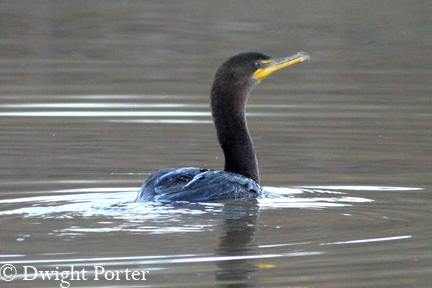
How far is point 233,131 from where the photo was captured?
8578 millimetres

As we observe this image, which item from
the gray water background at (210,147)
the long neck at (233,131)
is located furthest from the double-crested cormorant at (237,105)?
the gray water background at (210,147)

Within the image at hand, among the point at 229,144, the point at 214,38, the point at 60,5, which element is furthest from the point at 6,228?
the point at 60,5

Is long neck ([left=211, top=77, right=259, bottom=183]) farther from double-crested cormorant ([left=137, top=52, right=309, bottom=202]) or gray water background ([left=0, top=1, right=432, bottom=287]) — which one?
gray water background ([left=0, top=1, right=432, bottom=287])

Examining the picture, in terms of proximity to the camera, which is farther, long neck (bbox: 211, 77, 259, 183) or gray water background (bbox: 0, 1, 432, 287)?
long neck (bbox: 211, 77, 259, 183)

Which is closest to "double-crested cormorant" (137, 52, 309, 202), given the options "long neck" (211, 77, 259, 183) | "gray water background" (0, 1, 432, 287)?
"long neck" (211, 77, 259, 183)

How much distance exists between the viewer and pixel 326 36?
1981 cm

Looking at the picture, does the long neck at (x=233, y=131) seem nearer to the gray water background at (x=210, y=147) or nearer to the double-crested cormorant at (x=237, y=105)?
the double-crested cormorant at (x=237, y=105)

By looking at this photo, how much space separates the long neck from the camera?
8.52 m

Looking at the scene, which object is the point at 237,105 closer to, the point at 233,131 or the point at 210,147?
the point at 233,131

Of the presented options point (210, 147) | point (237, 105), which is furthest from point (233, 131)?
point (210, 147)

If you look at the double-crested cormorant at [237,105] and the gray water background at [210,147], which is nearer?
the gray water background at [210,147]

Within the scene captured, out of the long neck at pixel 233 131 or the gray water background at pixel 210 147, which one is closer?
the gray water background at pixel 210 147

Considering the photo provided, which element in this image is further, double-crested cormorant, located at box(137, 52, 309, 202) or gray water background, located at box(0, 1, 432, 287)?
double-crested cormorant, located at box(137, 52, 309, 202)

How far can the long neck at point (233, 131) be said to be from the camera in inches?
336
